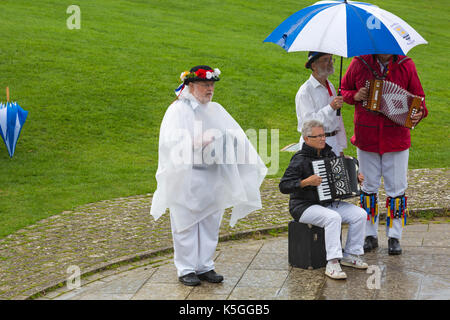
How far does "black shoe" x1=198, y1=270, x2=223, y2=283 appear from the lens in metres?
6.54

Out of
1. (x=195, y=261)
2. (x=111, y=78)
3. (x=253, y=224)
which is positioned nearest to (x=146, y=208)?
(x=253, y=224)

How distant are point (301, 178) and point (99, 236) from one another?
2.81 metres

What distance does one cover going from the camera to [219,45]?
21.7 metres

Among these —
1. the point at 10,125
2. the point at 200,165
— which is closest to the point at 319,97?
the point at 200,165

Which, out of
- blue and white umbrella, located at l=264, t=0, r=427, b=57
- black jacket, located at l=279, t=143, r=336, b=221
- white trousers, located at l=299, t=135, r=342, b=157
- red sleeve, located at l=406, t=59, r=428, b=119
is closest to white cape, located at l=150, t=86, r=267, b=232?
black jacket, located at l=279, t=143, r=336, b=221

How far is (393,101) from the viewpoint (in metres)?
6.95

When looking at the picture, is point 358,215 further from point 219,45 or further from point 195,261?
point 219,45

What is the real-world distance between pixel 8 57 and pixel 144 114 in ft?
15.2

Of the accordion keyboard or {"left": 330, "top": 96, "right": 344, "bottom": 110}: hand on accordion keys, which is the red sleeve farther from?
the accordion keyboard

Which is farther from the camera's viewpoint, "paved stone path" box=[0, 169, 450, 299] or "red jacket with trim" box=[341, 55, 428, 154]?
"red jacket with trim" box=[341, 55, 428, 154]

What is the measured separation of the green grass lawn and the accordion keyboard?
13.5 ft

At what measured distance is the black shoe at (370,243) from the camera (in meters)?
7.43

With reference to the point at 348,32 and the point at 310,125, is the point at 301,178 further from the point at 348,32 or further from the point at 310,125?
the point at 348,32

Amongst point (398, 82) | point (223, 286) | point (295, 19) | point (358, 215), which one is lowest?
point (223, 286)
